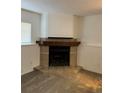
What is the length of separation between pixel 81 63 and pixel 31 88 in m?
2.88

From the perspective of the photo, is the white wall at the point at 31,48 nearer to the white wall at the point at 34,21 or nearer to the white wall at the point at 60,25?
the white wall at the point at 34,21

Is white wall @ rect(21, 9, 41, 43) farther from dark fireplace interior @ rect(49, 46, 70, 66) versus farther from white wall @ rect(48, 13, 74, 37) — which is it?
dark fireplace interior @ rect(49, 46, 70, 66)

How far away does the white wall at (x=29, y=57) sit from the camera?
196 inches

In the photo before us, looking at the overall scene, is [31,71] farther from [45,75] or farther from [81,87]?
[81,87]

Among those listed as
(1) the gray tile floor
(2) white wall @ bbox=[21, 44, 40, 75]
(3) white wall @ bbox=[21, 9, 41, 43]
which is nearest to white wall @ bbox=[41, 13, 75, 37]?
(3) white wall @ bbox=[21, 9, 41, 43]

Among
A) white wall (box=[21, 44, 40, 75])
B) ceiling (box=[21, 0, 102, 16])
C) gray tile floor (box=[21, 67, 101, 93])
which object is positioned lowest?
gray tile floor (box=[21, 67, 101, 93])

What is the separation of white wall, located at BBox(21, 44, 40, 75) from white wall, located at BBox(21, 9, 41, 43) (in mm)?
382

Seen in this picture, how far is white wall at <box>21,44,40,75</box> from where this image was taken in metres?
4.97

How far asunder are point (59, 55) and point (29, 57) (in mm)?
1242

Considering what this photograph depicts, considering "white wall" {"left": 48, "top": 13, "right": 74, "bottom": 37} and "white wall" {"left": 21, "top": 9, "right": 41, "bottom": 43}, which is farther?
"white wall" {"left": 48, "top": 13, "right": 74, "bottom": 37}

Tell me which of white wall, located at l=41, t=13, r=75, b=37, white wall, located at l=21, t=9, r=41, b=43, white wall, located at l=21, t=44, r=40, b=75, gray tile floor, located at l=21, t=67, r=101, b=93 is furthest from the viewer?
white wall, located at l=41, t=13, r=75, b=37
